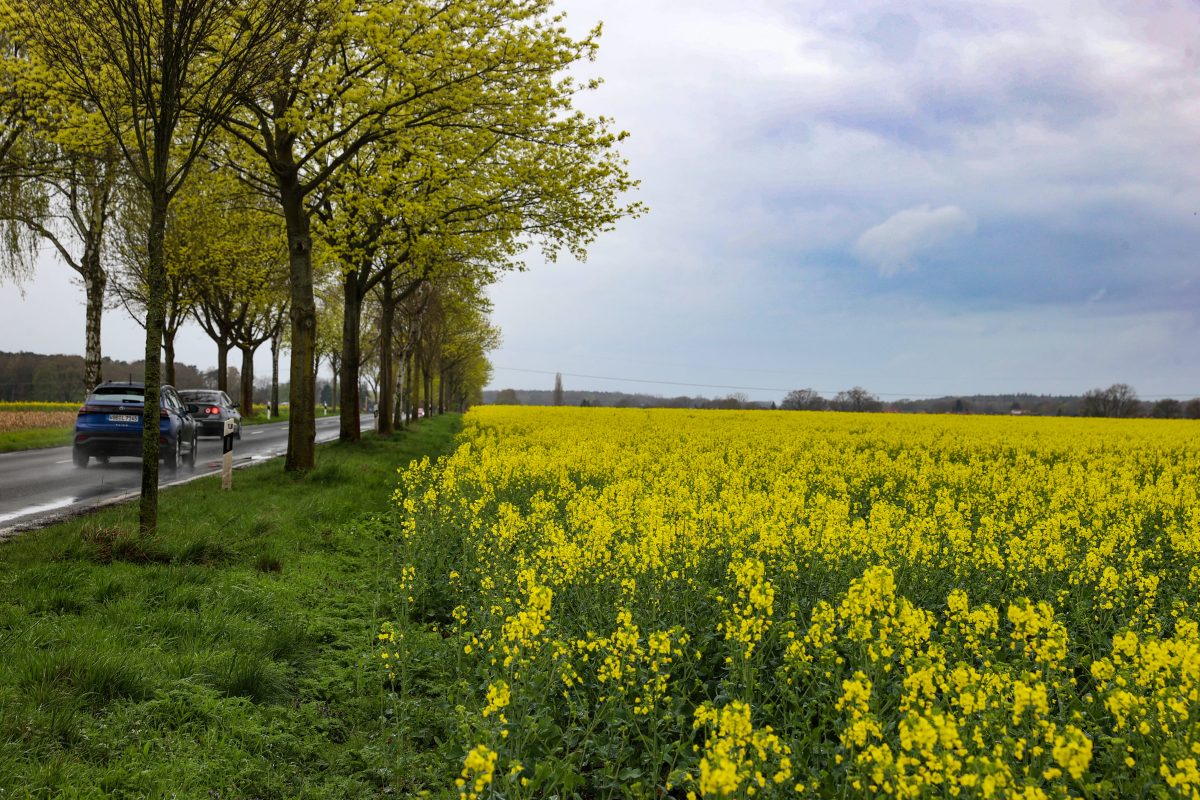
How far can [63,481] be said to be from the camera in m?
13.3

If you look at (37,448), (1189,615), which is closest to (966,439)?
(1189,615)

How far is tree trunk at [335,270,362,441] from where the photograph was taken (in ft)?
66.2

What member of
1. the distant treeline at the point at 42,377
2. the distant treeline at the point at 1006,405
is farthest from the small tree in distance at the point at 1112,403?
the distant treeline at the point at 42,377

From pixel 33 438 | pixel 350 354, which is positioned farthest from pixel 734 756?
pixel 33 438

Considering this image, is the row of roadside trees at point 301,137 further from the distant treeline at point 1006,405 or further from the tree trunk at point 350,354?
the distant treeline at point 1006,405

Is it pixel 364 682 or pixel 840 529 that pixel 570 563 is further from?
pixel 840 529

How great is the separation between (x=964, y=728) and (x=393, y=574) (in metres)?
6.24

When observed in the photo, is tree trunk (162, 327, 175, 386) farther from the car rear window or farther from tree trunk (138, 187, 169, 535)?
tree trunk (138, 187, 169, 535)

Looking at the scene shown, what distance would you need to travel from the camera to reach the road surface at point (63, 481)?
33.4 feet

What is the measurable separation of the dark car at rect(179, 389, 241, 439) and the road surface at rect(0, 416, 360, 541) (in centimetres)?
203

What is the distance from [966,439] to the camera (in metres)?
22.6

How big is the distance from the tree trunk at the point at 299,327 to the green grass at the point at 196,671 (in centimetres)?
526

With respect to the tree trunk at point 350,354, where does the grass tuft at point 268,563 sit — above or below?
below

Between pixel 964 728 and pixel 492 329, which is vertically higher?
pixel 492 329
